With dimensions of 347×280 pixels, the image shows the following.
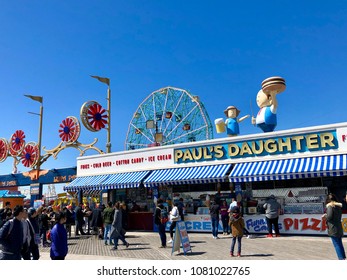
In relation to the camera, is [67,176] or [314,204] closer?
[314,204]

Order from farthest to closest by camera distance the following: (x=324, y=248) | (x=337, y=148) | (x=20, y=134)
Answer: (x=20, y=134), (x=337, y=148), (x=324, y=248)

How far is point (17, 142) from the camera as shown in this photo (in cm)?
3438

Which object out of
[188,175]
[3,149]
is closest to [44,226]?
[188,175]

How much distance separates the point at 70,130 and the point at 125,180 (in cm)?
1280

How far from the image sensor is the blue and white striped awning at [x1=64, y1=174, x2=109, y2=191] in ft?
62.4

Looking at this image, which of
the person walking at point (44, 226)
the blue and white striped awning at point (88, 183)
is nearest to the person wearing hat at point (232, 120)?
the blue and white striped awning at point (88, 183)

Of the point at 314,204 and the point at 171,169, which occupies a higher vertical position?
the point at 171,169

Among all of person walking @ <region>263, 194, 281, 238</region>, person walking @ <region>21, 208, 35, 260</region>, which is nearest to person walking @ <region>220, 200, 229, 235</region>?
person walking @ <region>263, 194, 281, 238</region>

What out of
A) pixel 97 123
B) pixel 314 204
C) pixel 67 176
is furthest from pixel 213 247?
pixel 67 176

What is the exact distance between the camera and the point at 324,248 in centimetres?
1045
